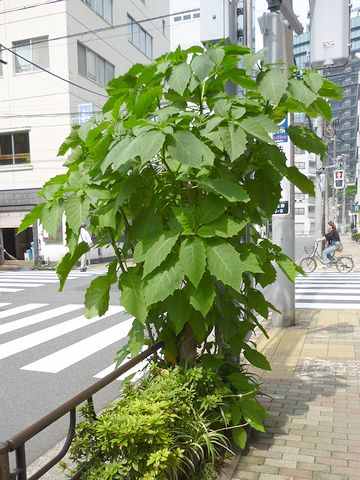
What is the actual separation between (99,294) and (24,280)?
1556cm

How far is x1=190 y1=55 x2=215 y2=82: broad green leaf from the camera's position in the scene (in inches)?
104

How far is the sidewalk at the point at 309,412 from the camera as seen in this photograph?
3207 mm

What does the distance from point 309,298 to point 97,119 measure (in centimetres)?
976

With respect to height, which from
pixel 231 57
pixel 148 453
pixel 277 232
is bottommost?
pixel 148 453

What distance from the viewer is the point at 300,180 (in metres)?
3.20

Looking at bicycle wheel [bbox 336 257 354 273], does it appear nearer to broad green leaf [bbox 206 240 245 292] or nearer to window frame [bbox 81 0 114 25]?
broad green leaf [bbox 206 240 245 292]

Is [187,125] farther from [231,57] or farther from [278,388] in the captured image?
[278,388]

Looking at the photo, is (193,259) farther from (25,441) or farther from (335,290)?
(335,290)

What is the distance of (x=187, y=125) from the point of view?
8.67 feet

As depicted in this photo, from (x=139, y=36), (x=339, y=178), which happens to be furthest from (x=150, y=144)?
(x=139, y=36)

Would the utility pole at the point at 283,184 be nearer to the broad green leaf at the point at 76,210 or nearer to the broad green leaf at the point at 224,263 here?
the broad green leaf at the point at 224,263

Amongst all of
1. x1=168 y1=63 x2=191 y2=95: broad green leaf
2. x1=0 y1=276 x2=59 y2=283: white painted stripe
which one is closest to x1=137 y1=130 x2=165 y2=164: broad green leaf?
x1=168 y1=63 x2=191 y2=95: broad green leaf

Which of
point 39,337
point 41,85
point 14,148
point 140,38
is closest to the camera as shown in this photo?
point 39,337

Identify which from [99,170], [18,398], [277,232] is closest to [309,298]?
[277,232]
